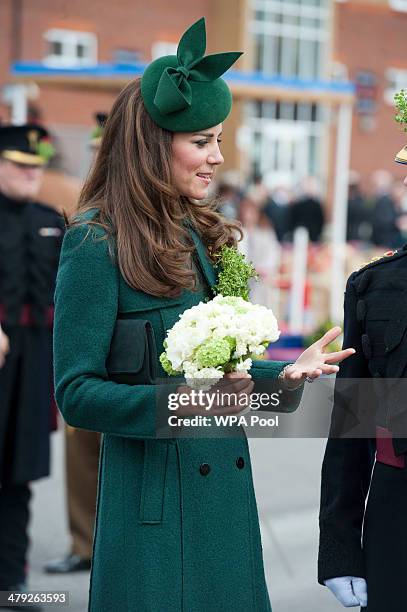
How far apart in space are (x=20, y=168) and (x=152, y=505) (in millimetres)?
3274

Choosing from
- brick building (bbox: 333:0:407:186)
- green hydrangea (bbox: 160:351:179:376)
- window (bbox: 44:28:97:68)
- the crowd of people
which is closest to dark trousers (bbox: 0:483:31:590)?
green hydrangea (bbox: 160:351:179:376)

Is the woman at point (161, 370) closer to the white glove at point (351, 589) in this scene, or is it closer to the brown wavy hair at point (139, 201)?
the brown wavy hair at point (139, 201)

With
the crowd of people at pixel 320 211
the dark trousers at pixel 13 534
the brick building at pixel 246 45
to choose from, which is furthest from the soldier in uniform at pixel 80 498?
the brick building at pixel 246 45

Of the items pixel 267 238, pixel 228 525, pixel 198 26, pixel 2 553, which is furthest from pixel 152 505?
pixel 267 238

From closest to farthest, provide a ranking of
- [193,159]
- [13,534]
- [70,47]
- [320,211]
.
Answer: [193,159] → [13,534] → [320,211] → [70,47]

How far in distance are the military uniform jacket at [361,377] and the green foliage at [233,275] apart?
0.28m

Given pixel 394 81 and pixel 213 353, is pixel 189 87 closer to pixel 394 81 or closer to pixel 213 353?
pixel 213 353

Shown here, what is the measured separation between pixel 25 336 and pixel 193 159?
2907 mm

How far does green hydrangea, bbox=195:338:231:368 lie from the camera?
2.42 metres

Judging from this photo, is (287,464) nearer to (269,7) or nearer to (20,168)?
(20,168)

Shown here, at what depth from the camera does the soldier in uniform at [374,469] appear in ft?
8.25

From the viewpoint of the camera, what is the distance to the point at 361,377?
2.65 m

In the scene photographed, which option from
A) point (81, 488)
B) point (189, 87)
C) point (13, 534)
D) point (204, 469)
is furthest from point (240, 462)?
point (81, 488)

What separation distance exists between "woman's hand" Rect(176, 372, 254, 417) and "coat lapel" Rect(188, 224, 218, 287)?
1.36 feet
